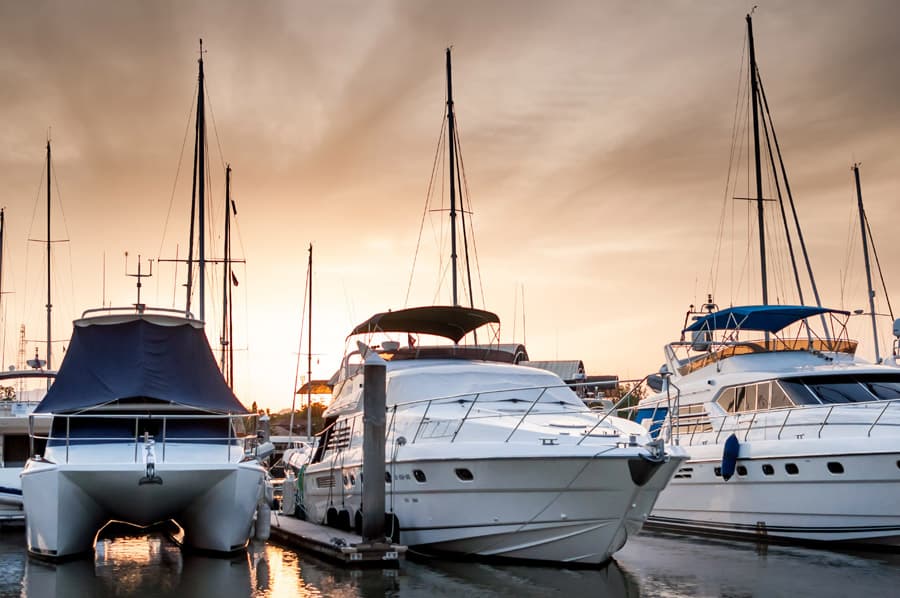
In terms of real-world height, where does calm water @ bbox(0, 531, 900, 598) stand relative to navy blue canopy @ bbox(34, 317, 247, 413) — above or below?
below

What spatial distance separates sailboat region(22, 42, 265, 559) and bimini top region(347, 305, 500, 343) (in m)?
3.64

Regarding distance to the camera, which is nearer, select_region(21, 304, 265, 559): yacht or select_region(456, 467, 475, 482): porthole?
select_region(21, 304, 265, 559): yacht

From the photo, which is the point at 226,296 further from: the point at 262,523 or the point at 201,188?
the point at 262,523

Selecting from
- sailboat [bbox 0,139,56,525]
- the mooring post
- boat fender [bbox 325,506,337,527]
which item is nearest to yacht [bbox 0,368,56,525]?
sailboat [bbox 0,139,56,525]

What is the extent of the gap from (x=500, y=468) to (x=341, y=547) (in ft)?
8.82

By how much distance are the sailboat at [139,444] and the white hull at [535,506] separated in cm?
281

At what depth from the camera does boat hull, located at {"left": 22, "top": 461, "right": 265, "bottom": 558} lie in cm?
1242

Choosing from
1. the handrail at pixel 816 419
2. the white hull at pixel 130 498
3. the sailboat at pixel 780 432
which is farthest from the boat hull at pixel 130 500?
the handrail at pixel 816 419

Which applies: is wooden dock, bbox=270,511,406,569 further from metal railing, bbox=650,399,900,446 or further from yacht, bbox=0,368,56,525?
yacht, bbox=0,368,56,525

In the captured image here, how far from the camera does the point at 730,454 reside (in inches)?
645

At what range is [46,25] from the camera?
19000 millimetres

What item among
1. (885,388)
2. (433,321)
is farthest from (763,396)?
(433,321)

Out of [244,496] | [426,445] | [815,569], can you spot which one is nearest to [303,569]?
[244,496]

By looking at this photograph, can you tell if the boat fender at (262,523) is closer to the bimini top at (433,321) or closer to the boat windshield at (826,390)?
the bimini top at (433,321)
